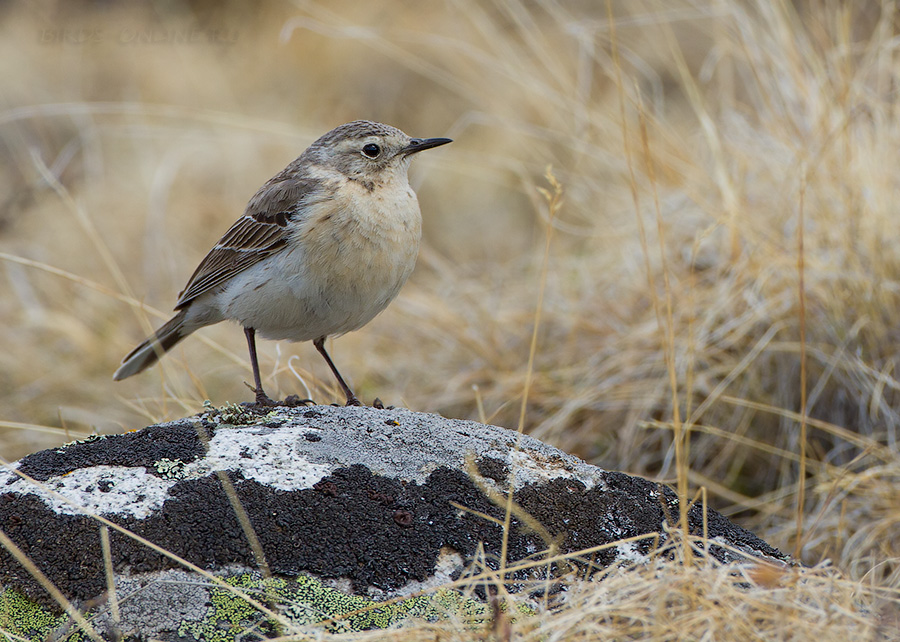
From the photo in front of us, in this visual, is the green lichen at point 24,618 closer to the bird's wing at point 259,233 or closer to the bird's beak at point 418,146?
the bird's wing at point 259,233

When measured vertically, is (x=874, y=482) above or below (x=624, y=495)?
below

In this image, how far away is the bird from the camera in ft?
14.6

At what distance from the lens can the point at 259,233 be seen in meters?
4.93

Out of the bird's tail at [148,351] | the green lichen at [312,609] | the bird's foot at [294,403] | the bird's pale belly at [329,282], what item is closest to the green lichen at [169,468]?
the green lichen at [312,609]

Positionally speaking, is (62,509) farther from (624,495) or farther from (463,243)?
→ (463,243)

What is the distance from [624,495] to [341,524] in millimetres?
1036

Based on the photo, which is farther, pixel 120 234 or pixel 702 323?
pixel 120 234

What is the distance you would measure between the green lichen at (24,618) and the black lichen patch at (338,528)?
0.10 ft

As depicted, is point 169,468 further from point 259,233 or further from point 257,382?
point 259,233

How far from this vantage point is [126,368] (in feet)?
17.8

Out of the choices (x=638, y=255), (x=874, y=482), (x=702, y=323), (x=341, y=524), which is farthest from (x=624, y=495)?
(x=638, y=255)

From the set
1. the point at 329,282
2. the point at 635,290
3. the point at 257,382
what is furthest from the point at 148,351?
the point at 635,290

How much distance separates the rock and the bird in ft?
2.46

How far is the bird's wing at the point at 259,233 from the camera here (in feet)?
15.6
